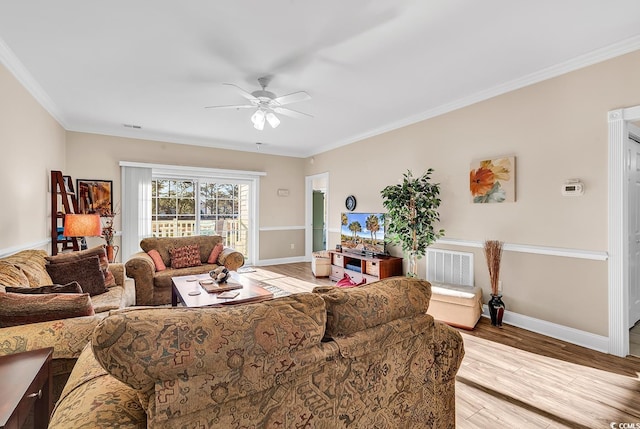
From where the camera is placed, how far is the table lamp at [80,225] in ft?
11.6

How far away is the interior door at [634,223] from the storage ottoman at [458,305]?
1.47 m

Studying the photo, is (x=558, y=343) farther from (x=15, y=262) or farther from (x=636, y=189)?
(x=15, y=262)

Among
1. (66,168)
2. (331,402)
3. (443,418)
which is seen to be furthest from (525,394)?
(66,168)

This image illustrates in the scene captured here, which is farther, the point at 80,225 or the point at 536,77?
the point at 80,225

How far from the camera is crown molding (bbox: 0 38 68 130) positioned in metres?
2.72

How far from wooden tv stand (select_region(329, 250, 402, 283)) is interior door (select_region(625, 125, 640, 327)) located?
8.44 ft

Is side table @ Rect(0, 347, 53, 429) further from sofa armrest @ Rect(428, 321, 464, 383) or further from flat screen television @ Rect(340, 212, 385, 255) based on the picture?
flat screen television @ Rect(340, 212, 385, 255)

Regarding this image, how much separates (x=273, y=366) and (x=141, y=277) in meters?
3.49

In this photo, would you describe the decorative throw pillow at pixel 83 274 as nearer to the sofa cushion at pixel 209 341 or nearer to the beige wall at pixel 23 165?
the beige wall at pixel 23 165

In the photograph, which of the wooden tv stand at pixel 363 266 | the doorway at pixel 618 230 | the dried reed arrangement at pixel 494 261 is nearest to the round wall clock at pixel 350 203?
the wooden tv stand at pixel 363 266

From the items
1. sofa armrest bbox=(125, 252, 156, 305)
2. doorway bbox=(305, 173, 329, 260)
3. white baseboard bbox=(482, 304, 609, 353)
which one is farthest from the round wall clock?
sofa armrest bbox=(125, 252, 156, 305)

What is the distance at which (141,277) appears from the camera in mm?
3807

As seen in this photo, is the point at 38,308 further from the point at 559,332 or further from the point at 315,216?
the point at 315,216

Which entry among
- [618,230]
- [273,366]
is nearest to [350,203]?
[618,230]
